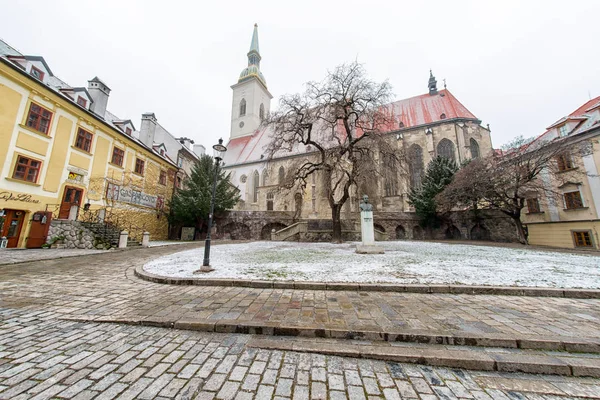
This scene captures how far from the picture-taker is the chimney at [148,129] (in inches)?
864

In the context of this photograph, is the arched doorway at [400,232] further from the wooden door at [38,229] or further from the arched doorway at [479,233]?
the wooden door at [38,229]

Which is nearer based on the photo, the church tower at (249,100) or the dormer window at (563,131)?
the dormer window at (563,131)

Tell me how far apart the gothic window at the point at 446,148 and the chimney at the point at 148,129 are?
32017 mm

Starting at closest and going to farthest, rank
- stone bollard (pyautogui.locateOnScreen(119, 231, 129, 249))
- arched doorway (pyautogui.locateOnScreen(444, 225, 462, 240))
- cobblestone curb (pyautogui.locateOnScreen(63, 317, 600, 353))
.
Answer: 1. cobblestone curb (pyautogui.locateOnScreen(63, 317, 600, 353))
2. stone bollard (pyautogui.locateOnScreen(119, 231, 129, 249))
3. arched doorway (pyautogui.locateOnScreen(444, 225, 462, 240))

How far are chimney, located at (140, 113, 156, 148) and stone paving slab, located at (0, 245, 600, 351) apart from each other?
2025cm

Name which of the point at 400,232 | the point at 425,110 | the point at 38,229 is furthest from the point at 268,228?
the point at 425,110

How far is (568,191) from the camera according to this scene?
17719 millimetres

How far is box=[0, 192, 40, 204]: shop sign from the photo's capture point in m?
10.4

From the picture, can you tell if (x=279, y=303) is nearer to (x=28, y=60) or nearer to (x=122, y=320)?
(x=122, y=320)

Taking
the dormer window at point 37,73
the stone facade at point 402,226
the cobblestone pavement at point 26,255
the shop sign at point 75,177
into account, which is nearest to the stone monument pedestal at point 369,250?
the stone facade at point 402,226

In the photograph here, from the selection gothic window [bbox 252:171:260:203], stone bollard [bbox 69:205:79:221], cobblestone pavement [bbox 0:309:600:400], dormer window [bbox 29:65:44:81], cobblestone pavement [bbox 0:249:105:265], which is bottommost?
cobblestone pavement [bbox 0:309:600:400]

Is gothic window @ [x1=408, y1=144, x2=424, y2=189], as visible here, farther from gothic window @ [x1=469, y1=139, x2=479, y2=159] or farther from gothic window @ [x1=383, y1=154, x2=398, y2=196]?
gothic window @ [x1=383, y1=154, x2=398, y2=196]

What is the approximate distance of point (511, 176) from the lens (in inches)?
640

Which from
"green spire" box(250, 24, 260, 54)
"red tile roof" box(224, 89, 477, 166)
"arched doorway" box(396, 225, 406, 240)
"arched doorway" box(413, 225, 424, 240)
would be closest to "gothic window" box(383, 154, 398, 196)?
"arched doorway" box(396, 225, 406, 240)
